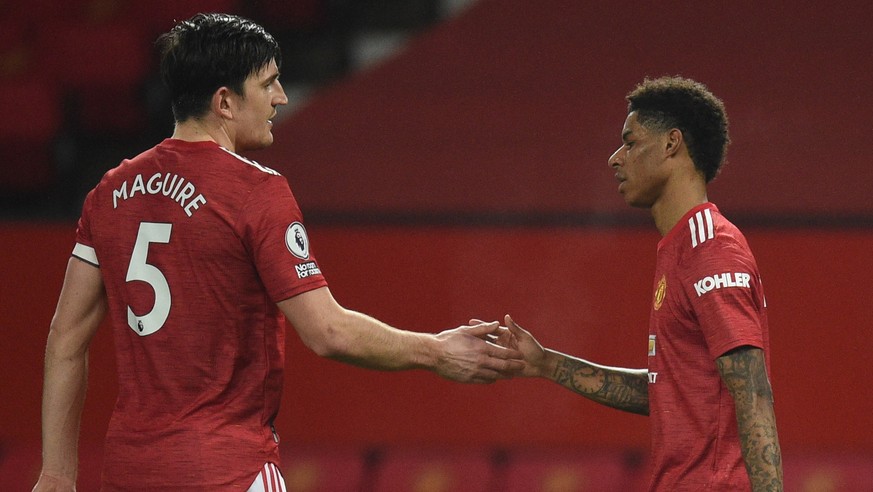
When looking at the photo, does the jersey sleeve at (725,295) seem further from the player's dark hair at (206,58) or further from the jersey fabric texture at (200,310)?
the player's dark hair at (206,58)

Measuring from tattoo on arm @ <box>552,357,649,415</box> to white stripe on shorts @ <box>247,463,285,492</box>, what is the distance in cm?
94

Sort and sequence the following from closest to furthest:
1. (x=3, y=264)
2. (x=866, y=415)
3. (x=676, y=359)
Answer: (x=676, y=359) < (x=866, y=415) < (x=3, y=264)

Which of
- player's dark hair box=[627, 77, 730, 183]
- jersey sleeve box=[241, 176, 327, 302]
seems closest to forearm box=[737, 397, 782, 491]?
player's dark hair box=[627, 77, 730, 183]

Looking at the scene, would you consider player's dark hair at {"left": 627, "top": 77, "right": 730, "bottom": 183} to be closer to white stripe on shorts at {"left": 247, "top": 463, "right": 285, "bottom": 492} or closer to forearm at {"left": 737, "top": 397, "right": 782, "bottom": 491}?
forearm at {"left": 737, "top": 397, "right": 782, "bottom": 491}

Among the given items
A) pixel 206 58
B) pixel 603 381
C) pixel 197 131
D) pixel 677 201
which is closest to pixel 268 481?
pixel 197 131

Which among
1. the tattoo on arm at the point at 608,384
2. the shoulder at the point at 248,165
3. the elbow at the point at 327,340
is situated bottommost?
the elbow at the point at 327,340

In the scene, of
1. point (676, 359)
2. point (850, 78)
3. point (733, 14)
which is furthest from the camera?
point (733, 14)

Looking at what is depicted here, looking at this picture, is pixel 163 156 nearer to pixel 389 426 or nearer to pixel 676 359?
pixel 676 359

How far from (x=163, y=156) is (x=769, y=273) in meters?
3.14

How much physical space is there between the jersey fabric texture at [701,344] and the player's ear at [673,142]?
7.5 inches

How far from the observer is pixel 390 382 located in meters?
5.09

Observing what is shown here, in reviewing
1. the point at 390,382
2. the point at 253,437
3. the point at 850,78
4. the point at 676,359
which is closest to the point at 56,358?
the point at 253,437

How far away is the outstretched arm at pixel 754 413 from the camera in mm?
2363

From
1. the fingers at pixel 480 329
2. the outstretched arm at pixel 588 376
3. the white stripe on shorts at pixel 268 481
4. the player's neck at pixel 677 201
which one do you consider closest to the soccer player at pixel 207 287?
the white stripe on shorts at pixel 268 481
